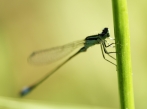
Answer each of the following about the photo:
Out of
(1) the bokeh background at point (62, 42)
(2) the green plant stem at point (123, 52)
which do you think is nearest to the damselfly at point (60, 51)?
(1) the bokeh background at point (62, 42)

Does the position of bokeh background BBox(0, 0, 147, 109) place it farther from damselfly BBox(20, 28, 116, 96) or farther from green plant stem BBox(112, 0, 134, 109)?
green plant stem BBox(112, 0, 134, 109)

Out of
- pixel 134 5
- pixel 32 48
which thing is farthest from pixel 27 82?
pixel 134 5

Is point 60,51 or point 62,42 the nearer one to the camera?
point 60,51

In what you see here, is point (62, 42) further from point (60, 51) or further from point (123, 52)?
point (123, 52)

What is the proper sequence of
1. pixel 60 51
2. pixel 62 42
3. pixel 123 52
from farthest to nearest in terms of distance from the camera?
pixel 62 42 → pixel 60 51 → pixel 123 52

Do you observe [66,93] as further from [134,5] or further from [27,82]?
[134,5]

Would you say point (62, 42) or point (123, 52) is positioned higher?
point (123, 52)

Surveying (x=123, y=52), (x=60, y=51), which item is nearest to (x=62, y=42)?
(x=60, y=51)

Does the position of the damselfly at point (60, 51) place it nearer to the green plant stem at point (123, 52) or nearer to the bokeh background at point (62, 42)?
the bokeh background at point (62, 42)
